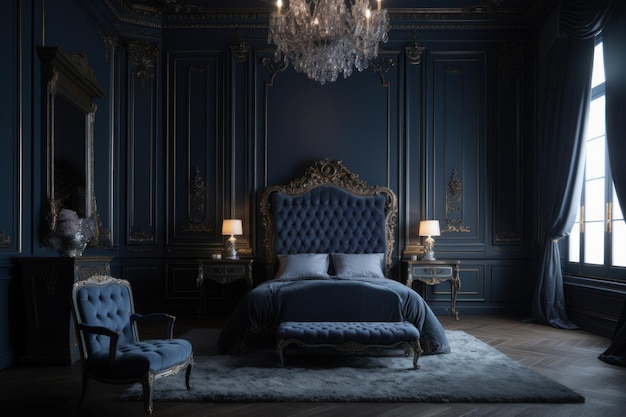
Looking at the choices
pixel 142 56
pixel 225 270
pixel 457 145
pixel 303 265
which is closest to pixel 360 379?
pixel 303 265

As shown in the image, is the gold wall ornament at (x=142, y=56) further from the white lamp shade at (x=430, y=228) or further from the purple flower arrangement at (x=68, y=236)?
the white lamp shade at (x=430, y=228)

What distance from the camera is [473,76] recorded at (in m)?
6.95

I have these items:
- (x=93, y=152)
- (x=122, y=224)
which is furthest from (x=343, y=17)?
(x=122, y=224)

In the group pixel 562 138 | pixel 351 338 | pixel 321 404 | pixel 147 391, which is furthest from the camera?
pixel 562 138

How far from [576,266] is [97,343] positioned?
5.37 meters

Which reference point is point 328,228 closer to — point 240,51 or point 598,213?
point 240,51

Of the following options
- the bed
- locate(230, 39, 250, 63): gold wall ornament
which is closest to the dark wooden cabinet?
the bed

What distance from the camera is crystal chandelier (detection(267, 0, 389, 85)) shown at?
436cm

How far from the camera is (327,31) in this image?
435 cm

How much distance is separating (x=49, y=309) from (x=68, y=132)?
1947mm

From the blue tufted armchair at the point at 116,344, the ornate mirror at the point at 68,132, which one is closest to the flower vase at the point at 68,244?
the ornate mirror at the point at 68,132

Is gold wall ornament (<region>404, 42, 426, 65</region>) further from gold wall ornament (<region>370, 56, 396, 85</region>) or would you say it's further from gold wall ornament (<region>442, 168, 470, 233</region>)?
gold wall ornament (<region>442, 168, 470, 233</region>)

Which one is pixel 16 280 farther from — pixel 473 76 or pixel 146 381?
pixel 473 76

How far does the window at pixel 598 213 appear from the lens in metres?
5.37
